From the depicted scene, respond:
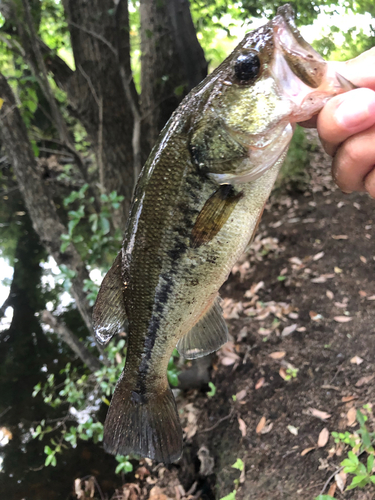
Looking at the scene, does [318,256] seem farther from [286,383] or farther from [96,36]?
[96,36]

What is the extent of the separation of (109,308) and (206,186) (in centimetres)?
72

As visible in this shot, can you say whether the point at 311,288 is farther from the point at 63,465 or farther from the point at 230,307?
the point at 63,465

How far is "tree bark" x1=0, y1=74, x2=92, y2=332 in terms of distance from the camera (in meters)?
2.98

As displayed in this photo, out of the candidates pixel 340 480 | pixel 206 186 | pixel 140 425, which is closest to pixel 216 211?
pixel 206 186

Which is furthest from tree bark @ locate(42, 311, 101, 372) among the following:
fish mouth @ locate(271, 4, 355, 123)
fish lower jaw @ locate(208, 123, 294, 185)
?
fish mouth @ locate(271, 4, 355, 123)

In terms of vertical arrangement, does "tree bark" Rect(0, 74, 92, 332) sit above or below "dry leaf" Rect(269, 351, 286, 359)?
above

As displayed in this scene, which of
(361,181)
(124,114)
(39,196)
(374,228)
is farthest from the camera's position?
(374,228)

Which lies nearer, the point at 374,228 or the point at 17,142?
the point at 17,142

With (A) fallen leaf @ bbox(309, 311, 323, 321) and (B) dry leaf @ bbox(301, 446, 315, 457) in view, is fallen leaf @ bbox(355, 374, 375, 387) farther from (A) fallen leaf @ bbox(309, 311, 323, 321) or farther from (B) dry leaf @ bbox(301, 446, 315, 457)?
(A) fallen leaf @ bbox(309, 311, 323, 321)

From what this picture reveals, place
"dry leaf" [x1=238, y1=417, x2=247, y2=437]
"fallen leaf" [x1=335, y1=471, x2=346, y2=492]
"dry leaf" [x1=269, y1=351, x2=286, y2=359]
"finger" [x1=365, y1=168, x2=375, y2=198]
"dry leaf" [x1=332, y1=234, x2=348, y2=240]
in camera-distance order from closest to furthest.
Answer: "finger" [x1=365, y1=168, x2=375, y2=198]
"fallen leaf" [x1=335, y1=471, x2=346, y2=492]
"dry leaf" [x1=238, y1=417, x2=247, y2=437]
"dry leaf" [x1=269, y1=351, x2=286, y2=359]
"dry leaf" [x1=332, y1=234, x2=348, y2=240]

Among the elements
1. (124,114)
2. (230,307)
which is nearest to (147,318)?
(230,307)

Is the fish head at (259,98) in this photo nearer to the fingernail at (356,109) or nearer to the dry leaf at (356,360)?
the fingernail at (356,109)

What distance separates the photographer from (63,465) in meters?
3.80

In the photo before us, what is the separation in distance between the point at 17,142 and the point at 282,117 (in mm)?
2716
